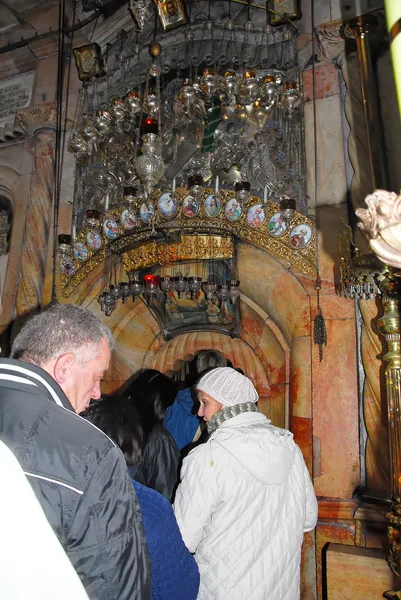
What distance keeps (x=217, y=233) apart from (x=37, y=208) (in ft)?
8.06

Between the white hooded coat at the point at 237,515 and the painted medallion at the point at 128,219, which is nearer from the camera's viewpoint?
the white hooded coat at the point at 237,515

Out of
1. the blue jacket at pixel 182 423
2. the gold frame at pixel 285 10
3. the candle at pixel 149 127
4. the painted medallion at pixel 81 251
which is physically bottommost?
the blue jacket at pixel 182 423

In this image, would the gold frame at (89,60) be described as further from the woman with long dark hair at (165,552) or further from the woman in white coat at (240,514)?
the woman with long dark hair at (165,552)

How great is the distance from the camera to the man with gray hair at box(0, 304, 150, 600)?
0.95 metres

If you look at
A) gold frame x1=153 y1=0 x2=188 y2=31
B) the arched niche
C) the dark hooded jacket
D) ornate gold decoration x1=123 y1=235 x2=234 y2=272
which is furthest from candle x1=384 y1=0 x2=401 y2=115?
gold frame x1=153 y1=0 x2=188 y2=31

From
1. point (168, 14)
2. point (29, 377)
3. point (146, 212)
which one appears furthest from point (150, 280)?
point (29, 377)

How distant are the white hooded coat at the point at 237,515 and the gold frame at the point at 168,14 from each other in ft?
15.8

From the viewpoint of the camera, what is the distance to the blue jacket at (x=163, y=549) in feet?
4.32

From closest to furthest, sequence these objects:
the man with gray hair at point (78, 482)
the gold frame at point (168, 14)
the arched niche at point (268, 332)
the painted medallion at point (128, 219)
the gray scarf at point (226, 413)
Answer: the man with gray hair at point (78, 482) < the gray scarf at point (226, 413) < the arched niche at point (268, 332) < the painted medallion at point (128, 219) < the gold frame at point (168, 14)

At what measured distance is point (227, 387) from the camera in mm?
2049

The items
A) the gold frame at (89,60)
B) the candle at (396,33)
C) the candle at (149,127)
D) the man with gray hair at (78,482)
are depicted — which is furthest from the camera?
the gold frame at (89,60)

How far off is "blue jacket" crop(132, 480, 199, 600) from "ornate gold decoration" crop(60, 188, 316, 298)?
126 inches

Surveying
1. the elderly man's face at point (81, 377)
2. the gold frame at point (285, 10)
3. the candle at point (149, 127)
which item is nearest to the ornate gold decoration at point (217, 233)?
the candle at point (149, 127)

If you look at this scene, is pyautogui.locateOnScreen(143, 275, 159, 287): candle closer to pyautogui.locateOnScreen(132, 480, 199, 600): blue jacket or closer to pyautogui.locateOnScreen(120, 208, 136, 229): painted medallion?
pyautogui.locateOnScreen(120, 208, 136, 229): painted medallion
